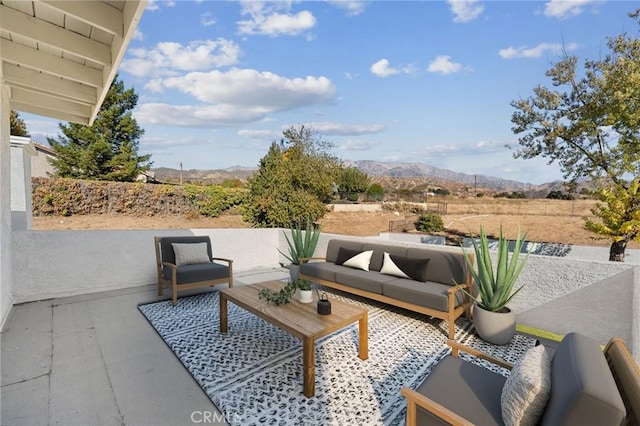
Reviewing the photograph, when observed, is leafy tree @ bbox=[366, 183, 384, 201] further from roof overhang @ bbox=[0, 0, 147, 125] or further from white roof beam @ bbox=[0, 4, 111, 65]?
white roof beam @ bbox=[0, 4, 111, 65]

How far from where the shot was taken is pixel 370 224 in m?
15.7

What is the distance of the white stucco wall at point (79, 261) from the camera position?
426cm

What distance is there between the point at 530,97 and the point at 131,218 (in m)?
13.3

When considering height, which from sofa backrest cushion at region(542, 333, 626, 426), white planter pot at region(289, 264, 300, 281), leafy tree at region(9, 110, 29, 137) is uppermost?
leafy tree at region(9, 110, 29, 137)

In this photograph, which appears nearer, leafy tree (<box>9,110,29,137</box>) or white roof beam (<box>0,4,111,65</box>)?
white roof beam (<box>0,4,111,65</box>)

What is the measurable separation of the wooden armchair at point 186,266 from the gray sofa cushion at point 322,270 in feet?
3.85

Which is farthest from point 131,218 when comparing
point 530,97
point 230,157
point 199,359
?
point 530,97

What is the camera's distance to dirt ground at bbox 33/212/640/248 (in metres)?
9.83

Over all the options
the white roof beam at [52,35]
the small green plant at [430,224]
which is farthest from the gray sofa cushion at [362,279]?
the small green plant at [430,224]

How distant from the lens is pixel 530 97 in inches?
321

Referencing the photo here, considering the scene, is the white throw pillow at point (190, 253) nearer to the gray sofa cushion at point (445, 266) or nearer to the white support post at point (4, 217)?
the white support post at point (4, 217)

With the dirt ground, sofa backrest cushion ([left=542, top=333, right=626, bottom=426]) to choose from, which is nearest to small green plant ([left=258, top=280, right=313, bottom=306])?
sofa backrest cushion ([left=542, top=333, right=626, bottom=426])

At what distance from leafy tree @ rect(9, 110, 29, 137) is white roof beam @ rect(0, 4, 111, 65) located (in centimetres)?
1396

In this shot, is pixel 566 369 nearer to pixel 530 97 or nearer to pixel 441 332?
pixel 441 332
